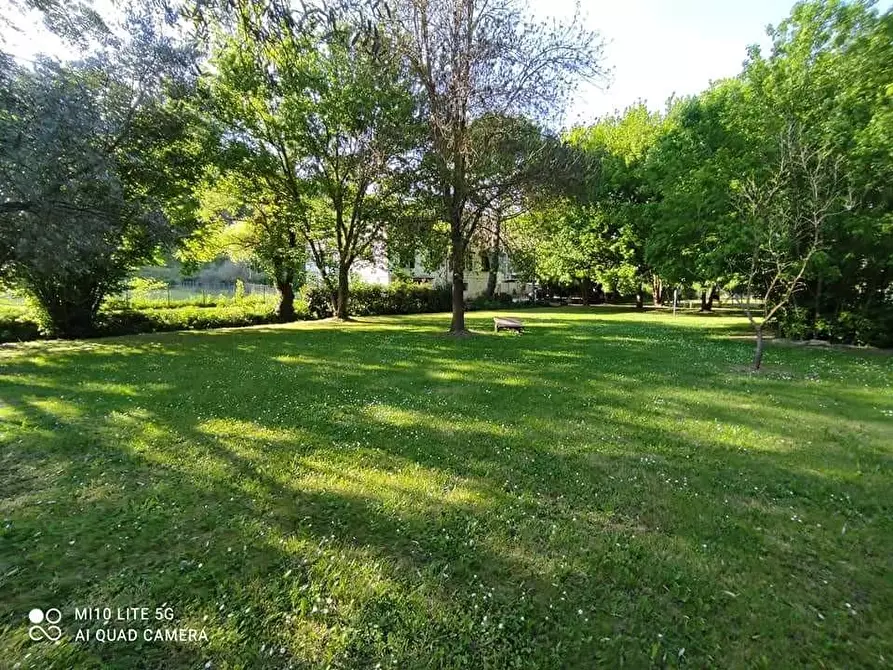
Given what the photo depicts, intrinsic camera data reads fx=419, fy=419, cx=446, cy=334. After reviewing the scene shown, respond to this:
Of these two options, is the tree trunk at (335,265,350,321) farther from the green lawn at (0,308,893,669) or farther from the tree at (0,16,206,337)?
the green lawn at (0,308,893,669)

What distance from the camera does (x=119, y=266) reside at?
14656mm

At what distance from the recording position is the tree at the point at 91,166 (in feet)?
23.5

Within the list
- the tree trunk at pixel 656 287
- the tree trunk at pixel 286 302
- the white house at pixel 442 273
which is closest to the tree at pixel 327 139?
the tree trunk at pixel 286 302

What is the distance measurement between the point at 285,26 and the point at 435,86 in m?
10.5

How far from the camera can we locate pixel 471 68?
40.2ft

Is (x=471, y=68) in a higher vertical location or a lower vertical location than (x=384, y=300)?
higher

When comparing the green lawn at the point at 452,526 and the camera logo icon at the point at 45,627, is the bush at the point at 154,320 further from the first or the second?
the camera logo icon at the point at 45,627

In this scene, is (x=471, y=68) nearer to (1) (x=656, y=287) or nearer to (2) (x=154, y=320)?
(2) (x=154, y=320)

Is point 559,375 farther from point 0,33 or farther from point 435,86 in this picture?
point 0,33

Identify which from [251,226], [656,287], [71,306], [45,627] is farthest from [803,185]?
[71,306]

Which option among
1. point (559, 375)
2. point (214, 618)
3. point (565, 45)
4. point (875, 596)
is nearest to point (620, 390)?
point (559, 375)

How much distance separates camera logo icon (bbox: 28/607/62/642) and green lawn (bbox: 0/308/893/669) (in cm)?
4

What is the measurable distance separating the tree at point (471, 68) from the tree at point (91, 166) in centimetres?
652

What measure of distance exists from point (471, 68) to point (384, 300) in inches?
699
